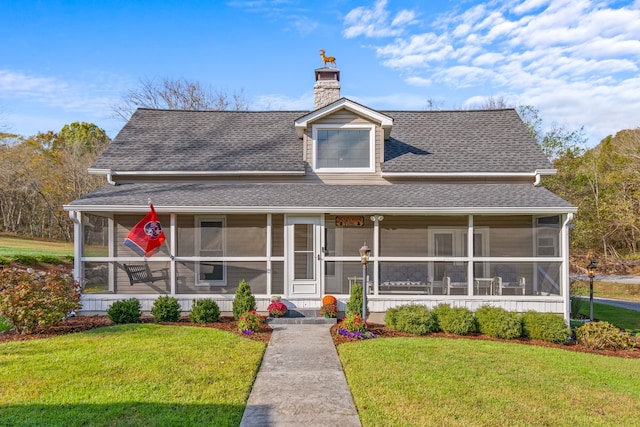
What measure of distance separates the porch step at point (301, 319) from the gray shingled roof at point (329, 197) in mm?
2480

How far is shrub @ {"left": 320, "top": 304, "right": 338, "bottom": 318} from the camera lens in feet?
33.1

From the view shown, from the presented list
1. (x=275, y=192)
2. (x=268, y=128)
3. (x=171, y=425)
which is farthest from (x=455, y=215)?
(x=171, y=425)

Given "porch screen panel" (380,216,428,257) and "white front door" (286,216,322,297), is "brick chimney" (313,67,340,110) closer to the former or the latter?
"white front door" (286,216,322,297)

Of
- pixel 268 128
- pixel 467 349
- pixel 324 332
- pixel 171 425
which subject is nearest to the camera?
pixel 171 425

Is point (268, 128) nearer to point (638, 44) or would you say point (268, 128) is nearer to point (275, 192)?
point (275, 192)

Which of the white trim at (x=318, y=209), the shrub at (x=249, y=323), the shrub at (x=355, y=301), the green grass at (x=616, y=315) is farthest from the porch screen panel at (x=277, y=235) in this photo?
the green grass at (x=616, y=315)

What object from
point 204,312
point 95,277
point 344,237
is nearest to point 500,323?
point 344,237

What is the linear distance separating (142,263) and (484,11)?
1201 centimetres

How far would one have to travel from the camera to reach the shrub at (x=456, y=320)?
9.32 meters

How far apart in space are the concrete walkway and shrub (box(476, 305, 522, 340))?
356 cm

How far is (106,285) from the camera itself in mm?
10344

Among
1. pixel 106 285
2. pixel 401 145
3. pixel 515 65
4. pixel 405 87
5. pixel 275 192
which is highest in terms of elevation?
pixel 405 87

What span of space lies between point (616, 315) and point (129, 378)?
47.4 feet

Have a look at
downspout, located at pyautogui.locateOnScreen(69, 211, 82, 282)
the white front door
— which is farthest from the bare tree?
the white front door
